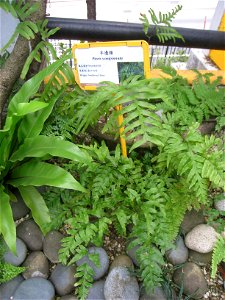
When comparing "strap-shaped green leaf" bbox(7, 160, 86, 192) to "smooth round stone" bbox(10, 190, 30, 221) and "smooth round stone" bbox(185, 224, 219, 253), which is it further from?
"smooth round stone" bbox(185, 224, 219, 253)

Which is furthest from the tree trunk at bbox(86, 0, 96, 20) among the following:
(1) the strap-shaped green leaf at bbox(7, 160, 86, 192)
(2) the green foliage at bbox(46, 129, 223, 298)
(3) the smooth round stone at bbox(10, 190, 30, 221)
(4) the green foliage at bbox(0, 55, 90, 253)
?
(3) the smooth round stone at bbox(10, 190, 30, 221)

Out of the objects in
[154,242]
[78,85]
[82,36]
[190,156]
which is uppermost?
[82,36]

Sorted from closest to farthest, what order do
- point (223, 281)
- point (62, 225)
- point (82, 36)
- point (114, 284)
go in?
point (114, 284)
point (223, 281)
point (62, 225)
point (82, 36)

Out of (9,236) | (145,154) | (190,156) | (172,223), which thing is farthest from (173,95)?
(9,236)

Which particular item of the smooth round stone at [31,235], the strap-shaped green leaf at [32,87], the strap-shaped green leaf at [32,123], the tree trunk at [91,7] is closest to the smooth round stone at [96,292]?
the smooth round stone at [31,235]

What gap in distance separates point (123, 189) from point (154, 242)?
0.41 metres

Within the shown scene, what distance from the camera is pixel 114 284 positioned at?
1917mm

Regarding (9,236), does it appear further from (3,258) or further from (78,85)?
(78,85)

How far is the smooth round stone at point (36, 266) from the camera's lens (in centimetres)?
206

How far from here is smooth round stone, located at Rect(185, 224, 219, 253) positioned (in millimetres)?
2062

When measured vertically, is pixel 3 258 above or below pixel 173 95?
below

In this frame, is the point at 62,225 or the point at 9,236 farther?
the point at 62,225

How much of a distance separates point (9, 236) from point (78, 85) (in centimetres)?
110

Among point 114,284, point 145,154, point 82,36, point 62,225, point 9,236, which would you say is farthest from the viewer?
point 82,36
